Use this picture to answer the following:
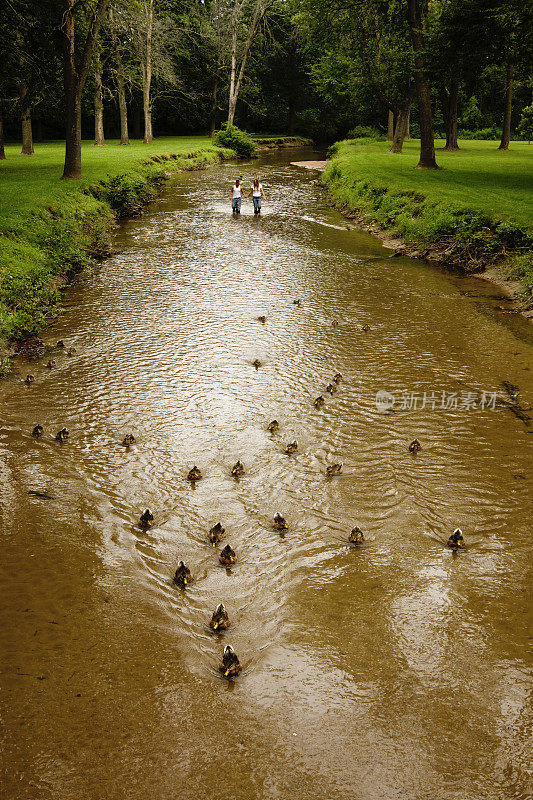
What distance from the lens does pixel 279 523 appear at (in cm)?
738

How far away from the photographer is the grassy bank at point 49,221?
564 inches

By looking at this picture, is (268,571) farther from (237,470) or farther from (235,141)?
(235,141)

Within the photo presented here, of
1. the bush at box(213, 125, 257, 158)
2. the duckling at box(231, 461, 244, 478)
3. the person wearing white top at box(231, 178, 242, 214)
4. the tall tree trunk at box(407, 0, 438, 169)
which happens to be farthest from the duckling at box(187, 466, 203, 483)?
the bush at box(213, 125, 257, 158)

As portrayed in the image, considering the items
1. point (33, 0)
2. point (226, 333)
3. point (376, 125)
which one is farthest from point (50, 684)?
point (376, 125)

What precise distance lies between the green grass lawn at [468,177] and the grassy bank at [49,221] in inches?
541

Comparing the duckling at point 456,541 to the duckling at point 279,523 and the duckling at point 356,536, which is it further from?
the duckling at point 279,523

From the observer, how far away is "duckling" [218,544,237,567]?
675 centimetres

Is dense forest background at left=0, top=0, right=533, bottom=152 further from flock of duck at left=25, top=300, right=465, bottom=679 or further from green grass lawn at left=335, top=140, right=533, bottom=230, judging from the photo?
flock of duck at left=25, top=300, right=465, bottom=679

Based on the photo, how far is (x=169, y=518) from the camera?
7.61 m

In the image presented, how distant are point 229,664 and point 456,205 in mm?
20463

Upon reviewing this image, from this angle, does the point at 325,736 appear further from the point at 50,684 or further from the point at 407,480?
the point at 407,480

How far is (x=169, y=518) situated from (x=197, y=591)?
1.43 meters

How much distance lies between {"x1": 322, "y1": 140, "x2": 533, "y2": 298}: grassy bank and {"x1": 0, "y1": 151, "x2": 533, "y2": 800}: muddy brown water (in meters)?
5.56

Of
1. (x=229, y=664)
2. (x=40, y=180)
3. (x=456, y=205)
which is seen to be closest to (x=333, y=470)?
(x=229, y=664)
